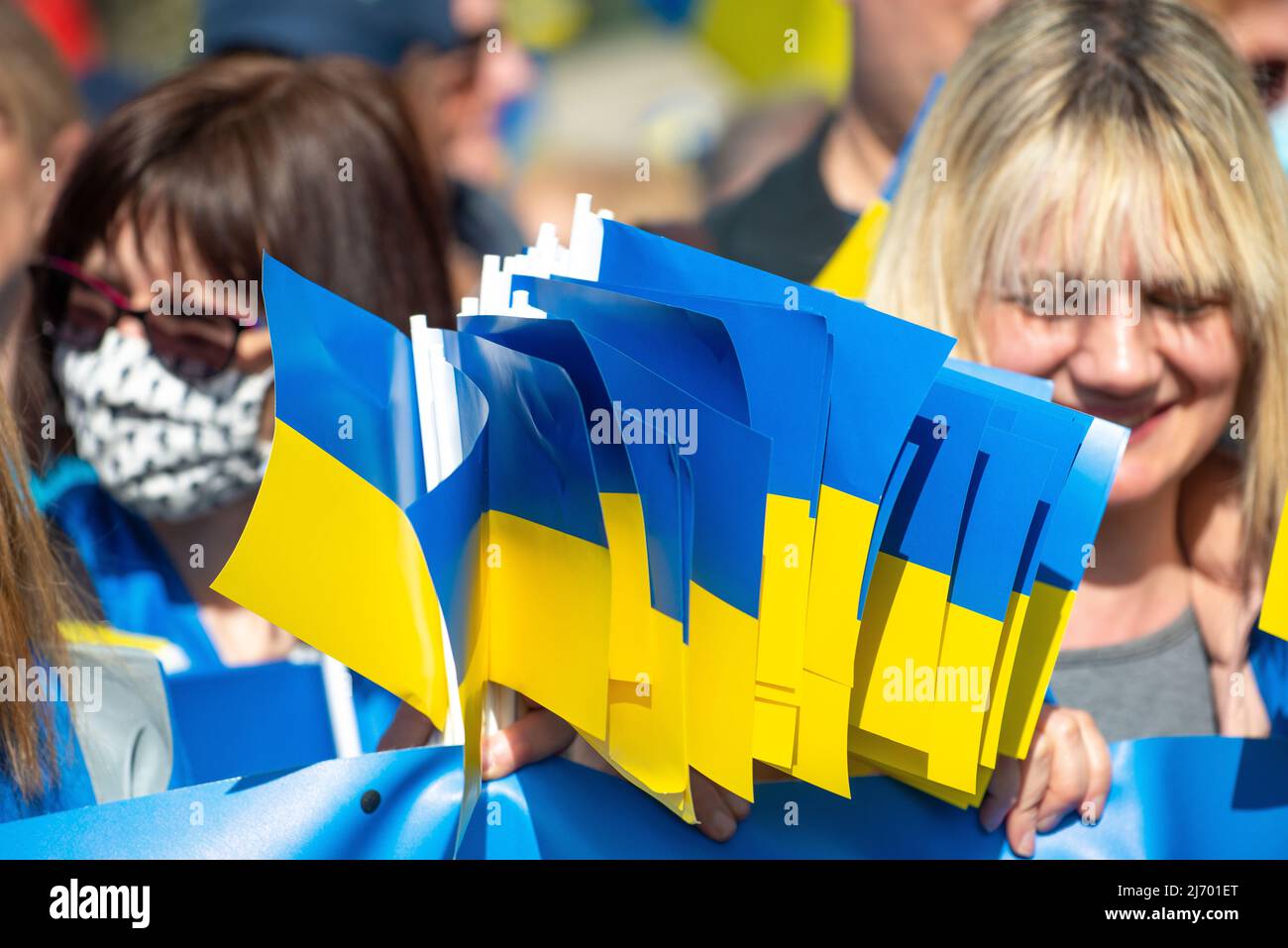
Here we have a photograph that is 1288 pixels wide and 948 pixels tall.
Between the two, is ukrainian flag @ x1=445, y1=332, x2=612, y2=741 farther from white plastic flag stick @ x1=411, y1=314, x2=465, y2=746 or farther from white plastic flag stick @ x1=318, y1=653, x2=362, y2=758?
white plastic flag stick @ x1=318, y1=653, x2=362, y2=758

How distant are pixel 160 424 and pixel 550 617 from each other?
98cm

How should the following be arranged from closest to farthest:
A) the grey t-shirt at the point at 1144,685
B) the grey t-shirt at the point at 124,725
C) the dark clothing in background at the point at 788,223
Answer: the grey t-shirt at the point at 124,725
the grey t-shirt at the point at 1144,685
the dark clothing in background at the point at 788,223

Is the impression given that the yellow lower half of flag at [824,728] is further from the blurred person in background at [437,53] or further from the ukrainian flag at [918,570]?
the blurred person in background at [437,53]

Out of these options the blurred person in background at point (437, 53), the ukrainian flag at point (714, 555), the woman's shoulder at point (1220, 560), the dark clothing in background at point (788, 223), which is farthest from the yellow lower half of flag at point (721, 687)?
the blurred person in background at point (437, 53)

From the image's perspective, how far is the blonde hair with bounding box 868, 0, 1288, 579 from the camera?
1.51 metres

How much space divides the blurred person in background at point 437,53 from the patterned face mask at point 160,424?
1.00 m

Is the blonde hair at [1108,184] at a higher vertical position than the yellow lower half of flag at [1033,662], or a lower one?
higher

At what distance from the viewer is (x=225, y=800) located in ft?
3.87

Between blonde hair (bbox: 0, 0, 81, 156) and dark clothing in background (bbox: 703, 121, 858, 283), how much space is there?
4.48 ft

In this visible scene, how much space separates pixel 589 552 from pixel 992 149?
0.81m

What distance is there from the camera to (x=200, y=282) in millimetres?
1919

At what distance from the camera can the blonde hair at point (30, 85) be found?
8.91 feet
